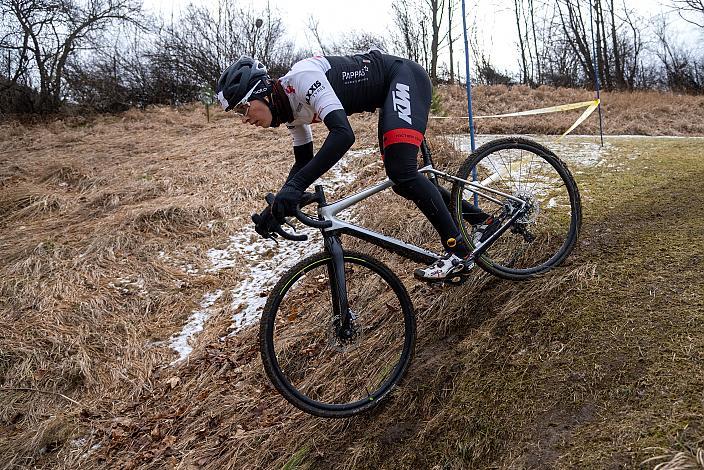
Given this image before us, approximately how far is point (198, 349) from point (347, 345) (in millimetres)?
2179

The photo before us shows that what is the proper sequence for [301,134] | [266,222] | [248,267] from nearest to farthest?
[266,222] → [301,134] → [248,267]

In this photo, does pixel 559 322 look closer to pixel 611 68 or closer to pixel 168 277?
pixel 168 277

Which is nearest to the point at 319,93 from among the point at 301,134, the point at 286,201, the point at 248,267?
the point at 301,134

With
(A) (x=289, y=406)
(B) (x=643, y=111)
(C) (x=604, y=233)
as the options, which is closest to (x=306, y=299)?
(A) (x=289, y=406)

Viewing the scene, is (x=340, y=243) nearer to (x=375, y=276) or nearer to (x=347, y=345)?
(x=375, y=276)

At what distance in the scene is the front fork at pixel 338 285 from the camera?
2894 mm

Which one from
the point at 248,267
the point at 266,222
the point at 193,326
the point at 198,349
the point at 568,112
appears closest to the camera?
the point at 266,222

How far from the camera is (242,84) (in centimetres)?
290

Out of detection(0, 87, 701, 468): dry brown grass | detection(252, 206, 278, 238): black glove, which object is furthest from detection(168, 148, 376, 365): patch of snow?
detection(252, 206, 278, 238): black glove

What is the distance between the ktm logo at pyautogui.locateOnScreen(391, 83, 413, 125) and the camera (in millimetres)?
3029

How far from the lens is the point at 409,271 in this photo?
4547 mm

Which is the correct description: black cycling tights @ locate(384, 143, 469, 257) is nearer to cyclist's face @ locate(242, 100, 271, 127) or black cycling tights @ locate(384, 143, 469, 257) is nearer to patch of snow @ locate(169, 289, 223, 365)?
cyclist's face @ locate(242, 100, 271, 127)

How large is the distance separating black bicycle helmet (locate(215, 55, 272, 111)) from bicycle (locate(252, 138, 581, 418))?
68 cm

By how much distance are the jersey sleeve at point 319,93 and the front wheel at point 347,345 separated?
807mm
